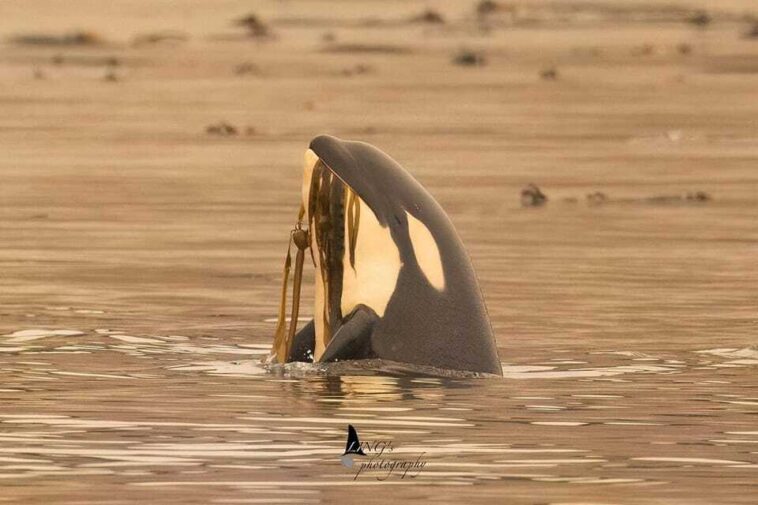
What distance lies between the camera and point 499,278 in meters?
24.3

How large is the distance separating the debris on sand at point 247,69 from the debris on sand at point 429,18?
1282 centimetres

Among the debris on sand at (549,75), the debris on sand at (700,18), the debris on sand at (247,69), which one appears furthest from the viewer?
the debris on sand at (700,18)

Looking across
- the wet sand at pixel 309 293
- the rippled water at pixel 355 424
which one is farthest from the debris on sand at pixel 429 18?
the rippled water at pixel 355 424

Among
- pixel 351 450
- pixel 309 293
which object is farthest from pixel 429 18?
pixel 351 450

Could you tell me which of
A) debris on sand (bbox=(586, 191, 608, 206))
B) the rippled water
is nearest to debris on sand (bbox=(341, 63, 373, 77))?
debris on sand (bbox=(586, 191, 608, 206))

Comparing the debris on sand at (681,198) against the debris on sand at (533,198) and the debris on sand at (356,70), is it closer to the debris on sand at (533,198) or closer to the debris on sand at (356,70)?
the debris on sand at (533,198)

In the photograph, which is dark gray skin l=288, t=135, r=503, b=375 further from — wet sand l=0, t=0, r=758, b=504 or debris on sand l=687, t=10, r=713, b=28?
debris on sand l=687, t=10, r=713, b=28

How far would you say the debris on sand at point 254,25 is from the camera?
6988 cm

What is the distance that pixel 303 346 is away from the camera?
1781cm

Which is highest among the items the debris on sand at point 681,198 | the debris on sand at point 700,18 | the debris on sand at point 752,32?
the debris on sand at point 681,198

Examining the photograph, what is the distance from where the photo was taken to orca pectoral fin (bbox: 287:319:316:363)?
17.8 m

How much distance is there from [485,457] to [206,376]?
3.79m

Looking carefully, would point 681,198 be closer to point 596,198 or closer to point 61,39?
point 596,198

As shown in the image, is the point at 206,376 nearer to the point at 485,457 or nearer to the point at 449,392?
the point at 449,392
